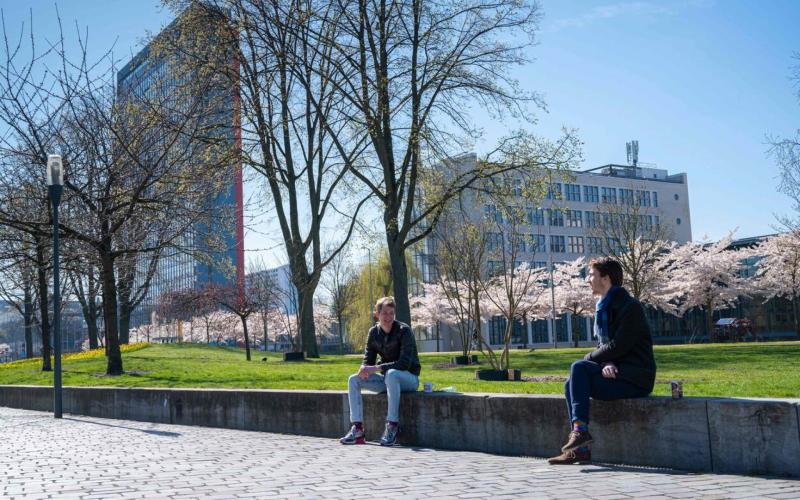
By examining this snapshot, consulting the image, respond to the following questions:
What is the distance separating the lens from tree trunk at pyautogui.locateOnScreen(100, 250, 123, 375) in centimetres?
1984

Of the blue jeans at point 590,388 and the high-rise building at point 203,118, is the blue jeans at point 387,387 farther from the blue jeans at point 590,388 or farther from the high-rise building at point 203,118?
the high-rise building at point 203,118

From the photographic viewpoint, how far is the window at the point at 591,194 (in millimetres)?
90125

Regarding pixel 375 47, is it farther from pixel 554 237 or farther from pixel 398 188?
pixel 554 237

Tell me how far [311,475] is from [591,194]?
284 ft

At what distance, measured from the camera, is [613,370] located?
6969 millimetres

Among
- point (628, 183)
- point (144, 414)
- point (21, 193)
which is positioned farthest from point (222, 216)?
point (628, 183)

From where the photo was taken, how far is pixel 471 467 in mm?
7195

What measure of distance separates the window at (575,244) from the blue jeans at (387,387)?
8010 cm

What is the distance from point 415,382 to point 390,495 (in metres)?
3.82

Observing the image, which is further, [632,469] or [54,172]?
[54,172]

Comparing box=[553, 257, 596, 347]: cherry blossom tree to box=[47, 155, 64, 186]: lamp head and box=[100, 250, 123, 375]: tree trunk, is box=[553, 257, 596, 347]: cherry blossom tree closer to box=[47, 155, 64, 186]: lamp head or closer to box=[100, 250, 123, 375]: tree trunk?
box=[100, 250, 123, 375]: tree trunk

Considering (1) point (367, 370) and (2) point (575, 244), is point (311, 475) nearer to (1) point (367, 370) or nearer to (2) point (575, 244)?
(1) point (367, 370)

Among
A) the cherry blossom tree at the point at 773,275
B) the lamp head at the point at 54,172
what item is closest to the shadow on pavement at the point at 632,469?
the lamp head at the point at 54,172

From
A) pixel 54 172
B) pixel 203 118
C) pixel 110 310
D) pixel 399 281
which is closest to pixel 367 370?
pixel 54 172
